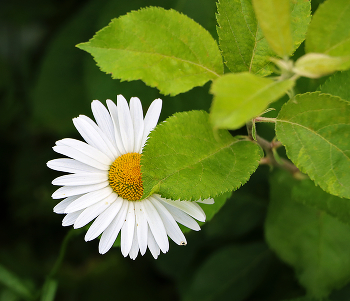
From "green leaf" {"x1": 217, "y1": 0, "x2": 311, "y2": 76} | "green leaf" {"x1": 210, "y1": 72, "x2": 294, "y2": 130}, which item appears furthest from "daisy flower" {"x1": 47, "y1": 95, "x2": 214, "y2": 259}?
"green leaf" {"x1": 210, "y1": 72, "x2": 294, "y2": 130}

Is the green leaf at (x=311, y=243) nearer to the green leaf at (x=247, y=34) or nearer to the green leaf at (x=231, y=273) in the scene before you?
the green leaf at (x=231, y=273)

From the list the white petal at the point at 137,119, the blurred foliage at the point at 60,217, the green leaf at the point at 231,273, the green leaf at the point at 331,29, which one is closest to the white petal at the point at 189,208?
the white petal at the point at 137,119

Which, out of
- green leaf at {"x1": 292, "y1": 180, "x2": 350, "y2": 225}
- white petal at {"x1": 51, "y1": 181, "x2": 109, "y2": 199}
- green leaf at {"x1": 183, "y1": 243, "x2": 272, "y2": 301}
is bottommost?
green leaf at {"x1": 183, "y1": 243, "x2": 272, "y2": 301}

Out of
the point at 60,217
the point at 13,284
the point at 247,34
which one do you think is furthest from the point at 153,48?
the point at 60,217

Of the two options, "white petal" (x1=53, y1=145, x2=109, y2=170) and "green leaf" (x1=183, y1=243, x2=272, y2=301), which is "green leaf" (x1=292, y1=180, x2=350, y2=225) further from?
"green leaf" (x1=183, y1=243, x2=272, y2=301)

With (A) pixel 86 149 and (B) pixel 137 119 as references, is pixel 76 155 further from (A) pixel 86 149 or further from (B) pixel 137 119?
(B) pixel 137 119

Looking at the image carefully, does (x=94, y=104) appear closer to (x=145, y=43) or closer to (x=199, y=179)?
(x=145, y=43)

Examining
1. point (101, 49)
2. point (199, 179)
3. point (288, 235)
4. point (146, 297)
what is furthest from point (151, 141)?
point (146, 297)
